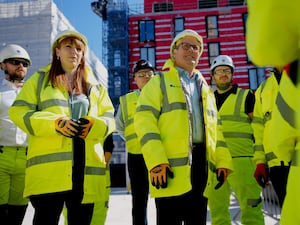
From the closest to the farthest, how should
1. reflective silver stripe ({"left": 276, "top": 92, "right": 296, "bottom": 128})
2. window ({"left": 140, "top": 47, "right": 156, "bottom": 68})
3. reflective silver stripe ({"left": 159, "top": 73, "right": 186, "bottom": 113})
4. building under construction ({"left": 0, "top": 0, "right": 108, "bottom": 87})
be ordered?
reflective silver stripe ({"left": 276, "top": 92, "right": 296, "bottom": 128}) < reflective silver stripe ({"left": 159, "top": 73, "right": 186, "bottom": 113}) < building under construction ({"left": 0, "top": 0, "right": 108, "bottom": 87}) < window ({"left": 140, "top": 47, "right": 156, "bottom": 68})

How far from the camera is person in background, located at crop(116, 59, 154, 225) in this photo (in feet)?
10.9

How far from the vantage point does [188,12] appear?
25.1m

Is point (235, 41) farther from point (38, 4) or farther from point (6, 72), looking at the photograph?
point (6, 72)

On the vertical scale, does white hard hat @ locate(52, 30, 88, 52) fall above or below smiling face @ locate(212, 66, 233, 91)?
above

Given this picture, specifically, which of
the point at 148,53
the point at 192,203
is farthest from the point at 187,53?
the point at 148,53

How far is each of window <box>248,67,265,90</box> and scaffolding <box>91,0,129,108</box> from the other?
8.23m

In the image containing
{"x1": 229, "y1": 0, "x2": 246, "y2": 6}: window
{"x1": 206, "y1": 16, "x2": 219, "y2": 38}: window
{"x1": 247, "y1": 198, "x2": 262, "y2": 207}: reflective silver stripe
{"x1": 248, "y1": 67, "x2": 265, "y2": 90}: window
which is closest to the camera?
{"x1": 247, "y1": 198, "x2": 262, "y2": 207}: reflective silver stripe

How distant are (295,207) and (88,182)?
1497 mm

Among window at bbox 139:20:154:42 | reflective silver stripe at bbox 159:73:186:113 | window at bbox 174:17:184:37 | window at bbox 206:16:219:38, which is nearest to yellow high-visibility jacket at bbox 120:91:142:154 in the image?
reflective silver stripe at bbox 159:73:186:113

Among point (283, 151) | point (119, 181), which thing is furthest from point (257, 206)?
point (119, 181)

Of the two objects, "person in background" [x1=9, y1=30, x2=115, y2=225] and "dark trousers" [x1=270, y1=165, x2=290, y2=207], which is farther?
"dark trousers" [x1=270, y1=165, x2=290, y2=207]

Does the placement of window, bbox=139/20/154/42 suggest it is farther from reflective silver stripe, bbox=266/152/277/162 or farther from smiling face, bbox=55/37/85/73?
smiling face, bbox=55/37/85/73

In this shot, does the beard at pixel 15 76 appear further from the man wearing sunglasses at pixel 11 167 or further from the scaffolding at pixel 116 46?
the scaffolding at pixel 116 46

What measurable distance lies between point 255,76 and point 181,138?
74.6ft
